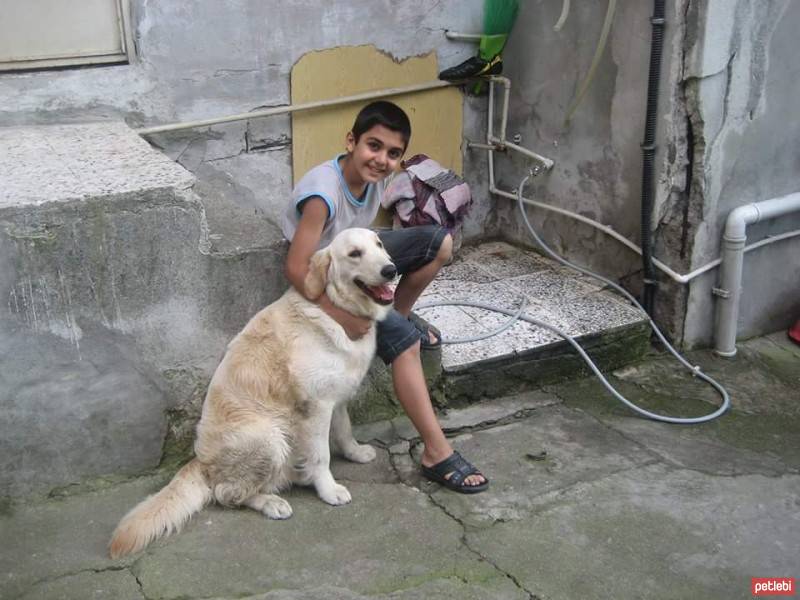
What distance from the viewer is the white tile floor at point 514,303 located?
14.0 ft

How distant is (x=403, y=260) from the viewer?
3621 mm

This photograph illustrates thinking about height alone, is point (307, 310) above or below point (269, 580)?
above

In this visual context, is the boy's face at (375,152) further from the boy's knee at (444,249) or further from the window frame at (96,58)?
the window frame at (96,58)

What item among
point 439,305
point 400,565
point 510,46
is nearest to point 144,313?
point 400,565

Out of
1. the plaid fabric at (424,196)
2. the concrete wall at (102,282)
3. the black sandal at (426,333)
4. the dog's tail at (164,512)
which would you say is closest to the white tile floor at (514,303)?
the black sandal at (426,333)

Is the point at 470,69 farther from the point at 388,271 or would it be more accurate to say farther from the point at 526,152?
the point at 388,271

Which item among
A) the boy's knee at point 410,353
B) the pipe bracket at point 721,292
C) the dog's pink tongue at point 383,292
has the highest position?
the dog's pink tongue at point 383,292

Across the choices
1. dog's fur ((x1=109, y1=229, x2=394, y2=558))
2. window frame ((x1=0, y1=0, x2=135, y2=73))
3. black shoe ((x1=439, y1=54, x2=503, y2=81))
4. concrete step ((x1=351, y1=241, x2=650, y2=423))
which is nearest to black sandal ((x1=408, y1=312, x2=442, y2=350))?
concrete step ((x1=351, y1=241, x2=650, y2=423))

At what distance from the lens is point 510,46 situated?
533 centimetres

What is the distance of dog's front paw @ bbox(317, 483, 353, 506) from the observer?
3.35 m

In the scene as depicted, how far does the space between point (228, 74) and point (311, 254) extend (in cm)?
179

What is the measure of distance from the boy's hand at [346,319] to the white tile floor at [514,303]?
88cm

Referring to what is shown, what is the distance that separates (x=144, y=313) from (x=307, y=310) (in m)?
0.63

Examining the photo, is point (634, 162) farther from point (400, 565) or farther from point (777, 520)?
point (400, 565)
